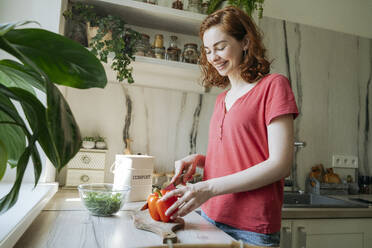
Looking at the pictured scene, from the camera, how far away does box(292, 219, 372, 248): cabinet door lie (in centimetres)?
138

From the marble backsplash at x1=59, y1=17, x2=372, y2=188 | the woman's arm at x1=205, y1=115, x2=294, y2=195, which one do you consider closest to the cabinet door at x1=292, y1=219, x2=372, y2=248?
the marble backsplash at x1=59, y1=17, x2=372, y2=188

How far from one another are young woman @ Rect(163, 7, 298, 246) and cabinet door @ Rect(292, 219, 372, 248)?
60 cm

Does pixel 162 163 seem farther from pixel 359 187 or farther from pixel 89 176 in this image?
pixel 359 187

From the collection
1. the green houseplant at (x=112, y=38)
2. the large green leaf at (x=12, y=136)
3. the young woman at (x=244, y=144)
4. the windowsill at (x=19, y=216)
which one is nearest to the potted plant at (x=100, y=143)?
the green houseplant at (x=112, y=38)

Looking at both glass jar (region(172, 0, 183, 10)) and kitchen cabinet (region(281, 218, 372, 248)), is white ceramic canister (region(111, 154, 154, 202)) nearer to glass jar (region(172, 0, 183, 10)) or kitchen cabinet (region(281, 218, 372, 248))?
kitchen cabinet (region(281, 218, 372, 248))

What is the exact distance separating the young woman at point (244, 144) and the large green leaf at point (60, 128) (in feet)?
1.79

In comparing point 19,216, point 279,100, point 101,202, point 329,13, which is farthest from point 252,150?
point 329,13

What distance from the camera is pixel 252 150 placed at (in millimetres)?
898

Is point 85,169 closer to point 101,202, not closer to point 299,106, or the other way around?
point 101,202

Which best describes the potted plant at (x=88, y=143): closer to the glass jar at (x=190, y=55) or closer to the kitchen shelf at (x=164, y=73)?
the kitchen shelf at (x=164, y=73)

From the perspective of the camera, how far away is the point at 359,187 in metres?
2.12

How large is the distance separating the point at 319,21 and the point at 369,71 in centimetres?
59

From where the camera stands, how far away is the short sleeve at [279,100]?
816 mm

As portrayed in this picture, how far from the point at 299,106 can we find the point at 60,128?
2.08 m
